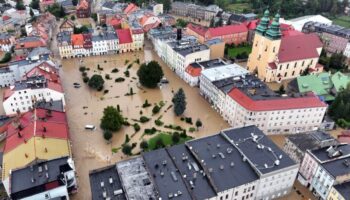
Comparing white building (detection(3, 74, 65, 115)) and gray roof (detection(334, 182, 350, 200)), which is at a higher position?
white building (detection(3, 74, 65, 115))

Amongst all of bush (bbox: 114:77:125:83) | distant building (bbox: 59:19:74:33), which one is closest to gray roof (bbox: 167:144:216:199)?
bush (bbox: 114:77:125:83)

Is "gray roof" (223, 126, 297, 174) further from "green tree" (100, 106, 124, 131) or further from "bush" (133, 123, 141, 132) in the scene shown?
"green tree" (100, 106, 124, 131)

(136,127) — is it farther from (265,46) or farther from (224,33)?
(224,33)

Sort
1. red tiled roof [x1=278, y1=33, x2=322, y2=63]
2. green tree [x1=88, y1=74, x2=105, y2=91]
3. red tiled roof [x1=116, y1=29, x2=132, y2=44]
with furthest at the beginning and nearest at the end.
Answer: red tiled roof [x1=116, y1=29, x2=132, y2=44] → red tiled roof [x1=278, y1=33, x2=322, y2=63] → green tree [x1=88, y1=74, x2=105, y2=91]

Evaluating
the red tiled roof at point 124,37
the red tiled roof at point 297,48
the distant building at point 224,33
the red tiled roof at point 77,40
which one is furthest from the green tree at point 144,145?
the distant building at point 224,33

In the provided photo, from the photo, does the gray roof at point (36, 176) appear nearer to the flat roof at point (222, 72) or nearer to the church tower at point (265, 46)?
the flat roof at point (222, 72)

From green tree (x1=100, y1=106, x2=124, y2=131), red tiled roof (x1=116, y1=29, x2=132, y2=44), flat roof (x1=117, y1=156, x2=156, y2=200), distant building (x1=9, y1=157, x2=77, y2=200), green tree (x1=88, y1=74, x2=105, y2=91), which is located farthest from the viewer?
red tiled roof (x1=116, y1=29, x2=132, y2=44)
